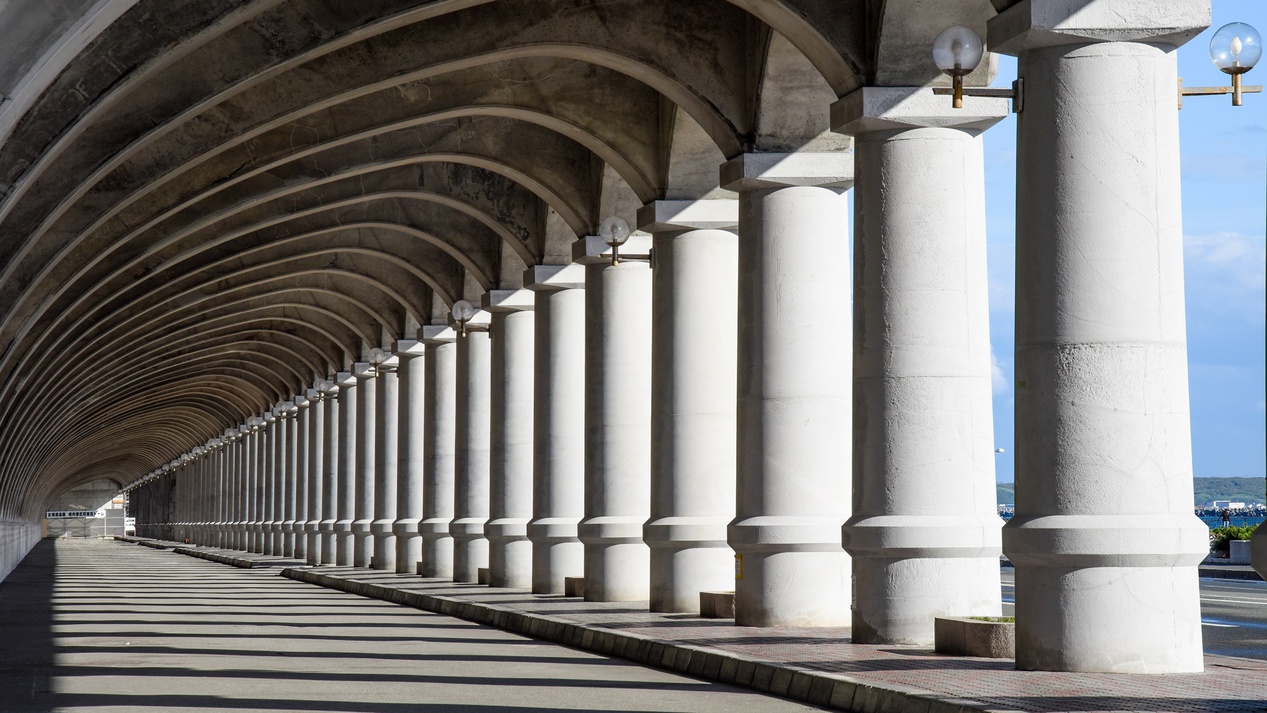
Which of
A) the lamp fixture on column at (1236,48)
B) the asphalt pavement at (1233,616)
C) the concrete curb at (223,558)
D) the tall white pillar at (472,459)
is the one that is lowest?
the concrete curb at (223,558)

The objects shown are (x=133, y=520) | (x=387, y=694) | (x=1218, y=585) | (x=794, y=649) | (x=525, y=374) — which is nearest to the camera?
(x=387, y=694)

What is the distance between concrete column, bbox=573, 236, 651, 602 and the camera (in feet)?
→ 70.9

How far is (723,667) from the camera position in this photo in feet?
41.2

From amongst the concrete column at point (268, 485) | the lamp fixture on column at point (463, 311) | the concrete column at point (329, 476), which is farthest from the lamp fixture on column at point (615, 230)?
the concrete column at point (268, 485)

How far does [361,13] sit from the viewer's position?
1698 centimetres

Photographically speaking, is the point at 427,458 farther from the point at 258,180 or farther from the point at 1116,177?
the point at 1116,177

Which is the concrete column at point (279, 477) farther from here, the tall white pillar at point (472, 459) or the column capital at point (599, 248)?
the column capital at point (599, 248)

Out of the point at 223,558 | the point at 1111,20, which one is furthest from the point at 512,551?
the point at 223,558

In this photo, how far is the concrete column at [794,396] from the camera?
52.6 feet

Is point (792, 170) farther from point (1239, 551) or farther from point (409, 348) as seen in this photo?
point (1239, 551)

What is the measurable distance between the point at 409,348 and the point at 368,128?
49.2 feet

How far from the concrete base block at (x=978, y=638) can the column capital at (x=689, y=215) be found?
821 cm

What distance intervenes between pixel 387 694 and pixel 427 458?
21650mm

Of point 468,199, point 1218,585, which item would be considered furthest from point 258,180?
point 1218,585
